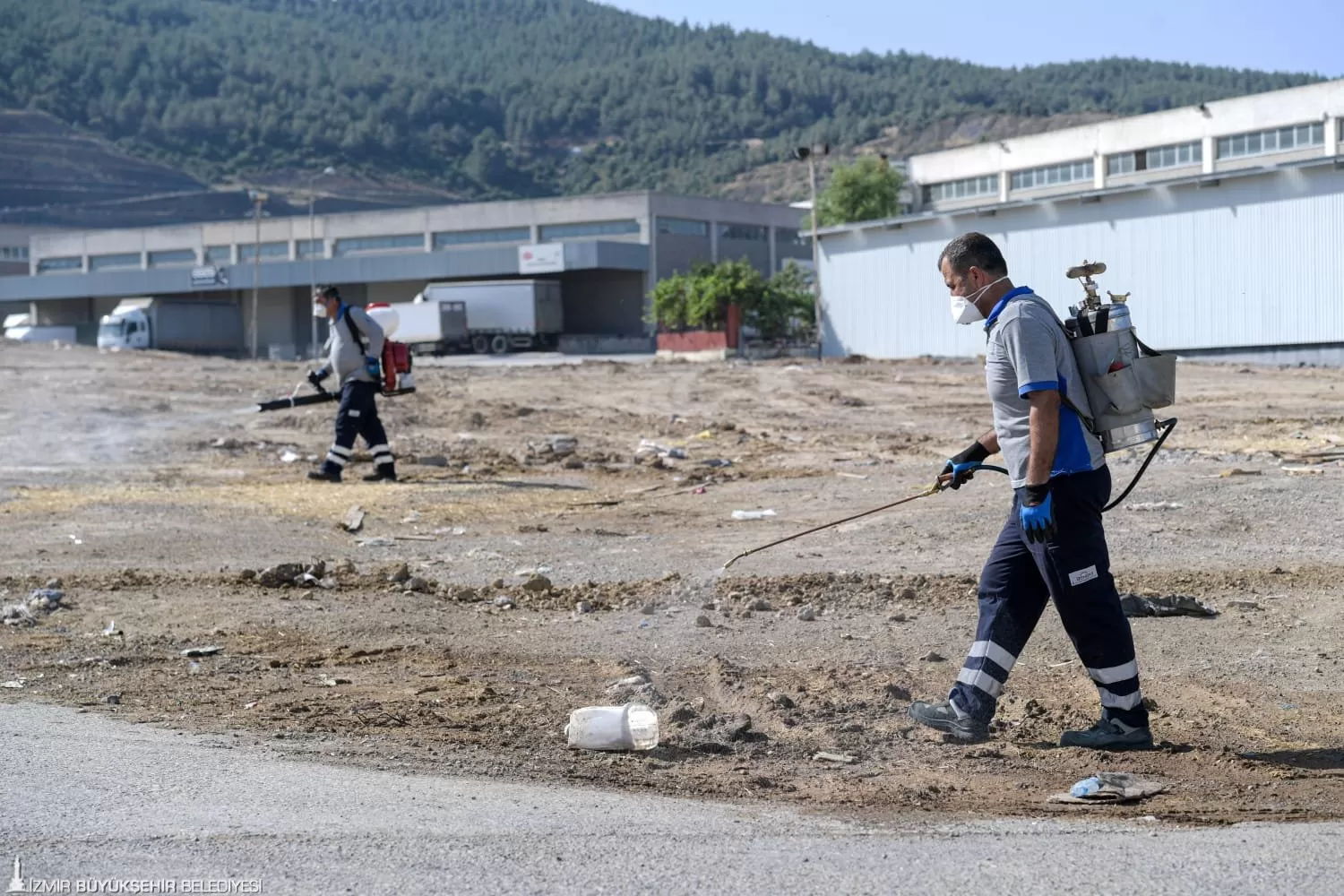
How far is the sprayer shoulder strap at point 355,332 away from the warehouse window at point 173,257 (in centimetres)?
7911

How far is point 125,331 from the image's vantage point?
6200 cm

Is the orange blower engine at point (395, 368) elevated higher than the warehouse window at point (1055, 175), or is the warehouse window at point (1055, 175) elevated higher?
the warehouse window at point (1055, 175)

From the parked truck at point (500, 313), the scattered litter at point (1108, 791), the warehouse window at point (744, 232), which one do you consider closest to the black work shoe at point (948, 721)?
the scattered litter at point (1108, 791)

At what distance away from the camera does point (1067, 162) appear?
241 ft

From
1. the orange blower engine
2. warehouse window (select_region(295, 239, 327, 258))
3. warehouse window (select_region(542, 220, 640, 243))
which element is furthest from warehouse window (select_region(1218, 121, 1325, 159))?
the orange blower engine

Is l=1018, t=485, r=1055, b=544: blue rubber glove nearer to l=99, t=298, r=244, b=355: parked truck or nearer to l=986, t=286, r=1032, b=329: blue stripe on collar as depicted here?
l=986, t=286, r=1032, b=329: blue stripe on collar

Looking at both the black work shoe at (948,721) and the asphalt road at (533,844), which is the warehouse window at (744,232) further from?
the asphalt road at (533,844)

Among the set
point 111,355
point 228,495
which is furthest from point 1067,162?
point 228,495

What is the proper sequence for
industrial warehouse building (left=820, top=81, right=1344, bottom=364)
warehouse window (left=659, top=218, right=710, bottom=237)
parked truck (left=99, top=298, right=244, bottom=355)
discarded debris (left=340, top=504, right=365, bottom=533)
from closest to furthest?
discarded debris (left=340, top=504, right=365, bottom=533), industrial warehouse building (left=820, top=81, right=1344, bottom=364), parked truck (left=99, top=298, right=244, bottom=355), warehouse window (left=659, top=218, right=710, bottom=237)

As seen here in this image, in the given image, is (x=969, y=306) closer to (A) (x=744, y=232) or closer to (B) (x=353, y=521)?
(B) (x=353, y=521)

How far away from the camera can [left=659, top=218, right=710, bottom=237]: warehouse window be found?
7925 cm

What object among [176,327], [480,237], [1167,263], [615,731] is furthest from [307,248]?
[615,731]

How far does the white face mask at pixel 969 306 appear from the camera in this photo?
19.2 ft

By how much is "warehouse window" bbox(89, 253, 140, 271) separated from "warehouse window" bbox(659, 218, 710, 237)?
3502 cm
